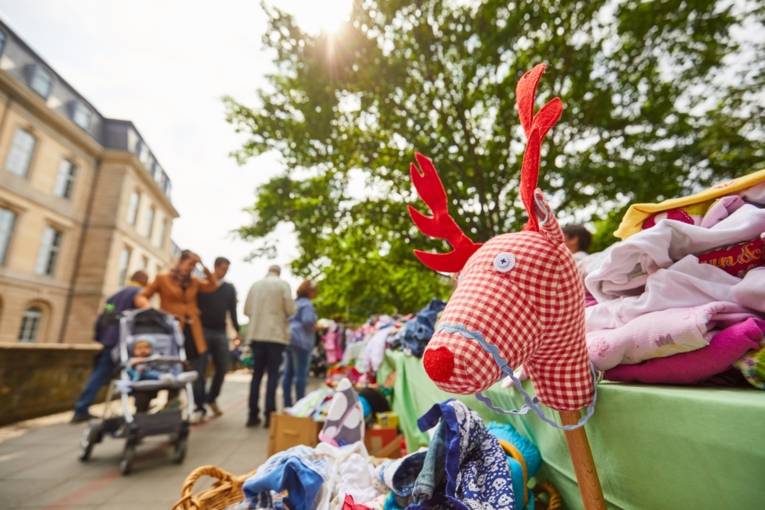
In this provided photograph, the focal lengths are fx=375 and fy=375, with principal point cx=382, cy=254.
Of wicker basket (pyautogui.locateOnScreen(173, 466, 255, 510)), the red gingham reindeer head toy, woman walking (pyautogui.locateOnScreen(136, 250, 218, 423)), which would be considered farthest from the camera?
woman walking (pyautogui.locateOnScreen(136, 250, 218, 423))

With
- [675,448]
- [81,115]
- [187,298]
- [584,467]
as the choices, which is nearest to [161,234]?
[81,115]

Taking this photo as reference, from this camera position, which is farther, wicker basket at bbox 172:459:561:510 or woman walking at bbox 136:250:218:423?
woman walking at bbox 136:250:218:423

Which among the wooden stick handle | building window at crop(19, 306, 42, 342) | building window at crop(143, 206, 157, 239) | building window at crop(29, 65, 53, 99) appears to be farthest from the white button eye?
building window at crop(143, 206, 157, 239)

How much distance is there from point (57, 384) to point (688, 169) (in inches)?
410

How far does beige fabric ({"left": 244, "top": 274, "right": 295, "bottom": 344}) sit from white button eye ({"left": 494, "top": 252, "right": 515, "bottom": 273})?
15.2 feet

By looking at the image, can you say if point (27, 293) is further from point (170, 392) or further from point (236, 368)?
point (170, 392)

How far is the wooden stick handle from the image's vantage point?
87 cm

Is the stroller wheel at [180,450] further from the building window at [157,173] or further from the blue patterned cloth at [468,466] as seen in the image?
the building window at [157,173]

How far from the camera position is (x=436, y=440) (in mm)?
1056

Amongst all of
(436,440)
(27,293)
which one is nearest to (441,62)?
(436,440)

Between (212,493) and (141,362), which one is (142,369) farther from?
(212,493)

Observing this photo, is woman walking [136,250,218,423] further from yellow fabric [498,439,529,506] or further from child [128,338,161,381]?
yellow fabric [498,439,529,506]

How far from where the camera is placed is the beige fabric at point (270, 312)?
5.06 meters

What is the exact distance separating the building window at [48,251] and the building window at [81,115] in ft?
20.8
